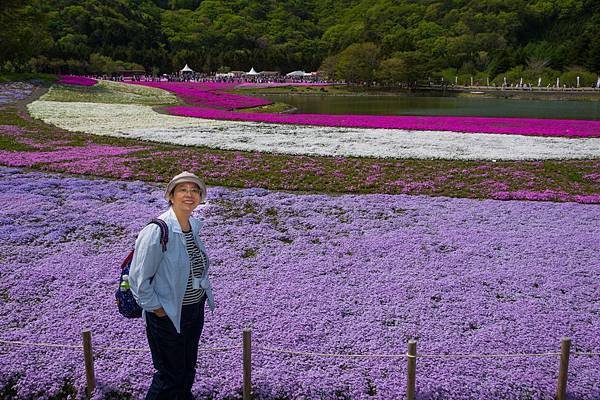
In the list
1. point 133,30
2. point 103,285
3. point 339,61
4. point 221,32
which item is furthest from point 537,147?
point 221,32

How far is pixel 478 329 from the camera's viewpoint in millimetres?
7109

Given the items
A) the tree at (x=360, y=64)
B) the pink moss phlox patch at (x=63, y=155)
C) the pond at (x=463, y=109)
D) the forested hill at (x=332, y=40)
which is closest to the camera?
the pink moss phlox patch at (x=63, y=155)

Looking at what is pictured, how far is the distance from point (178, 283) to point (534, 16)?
16827 centimetres

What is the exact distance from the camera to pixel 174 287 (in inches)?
178

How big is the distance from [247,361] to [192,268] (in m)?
1.27

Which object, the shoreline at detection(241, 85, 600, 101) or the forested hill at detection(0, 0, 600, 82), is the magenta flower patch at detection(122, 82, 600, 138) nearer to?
the forested hill at detection(0, 0, 600, 82)

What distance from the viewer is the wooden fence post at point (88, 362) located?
211 inches

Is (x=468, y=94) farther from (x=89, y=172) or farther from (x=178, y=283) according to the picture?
(x=178, y=283)

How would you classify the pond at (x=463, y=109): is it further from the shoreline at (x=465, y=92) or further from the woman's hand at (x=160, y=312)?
the woman's hand at (x=160, y=312)

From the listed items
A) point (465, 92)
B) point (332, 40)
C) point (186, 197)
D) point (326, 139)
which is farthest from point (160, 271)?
point (332, 40)

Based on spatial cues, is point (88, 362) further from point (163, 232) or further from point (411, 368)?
point (411, 368)

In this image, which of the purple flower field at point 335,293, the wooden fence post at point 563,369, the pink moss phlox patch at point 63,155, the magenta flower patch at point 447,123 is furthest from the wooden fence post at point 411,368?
the magenta flower patch at point 447,123

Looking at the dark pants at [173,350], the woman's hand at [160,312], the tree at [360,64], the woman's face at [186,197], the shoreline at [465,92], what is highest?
the tree at [360,64]

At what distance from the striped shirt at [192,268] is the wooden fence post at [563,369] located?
3.73 metres
